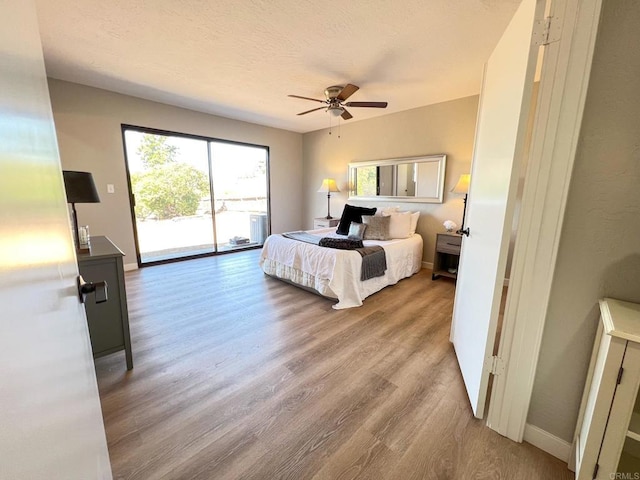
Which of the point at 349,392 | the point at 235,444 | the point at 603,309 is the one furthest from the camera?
the point at 349,392

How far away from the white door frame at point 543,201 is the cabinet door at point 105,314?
225 cm

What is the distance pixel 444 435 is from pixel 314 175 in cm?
515

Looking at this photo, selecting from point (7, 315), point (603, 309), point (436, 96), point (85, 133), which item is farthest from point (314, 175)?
point (7, 315)

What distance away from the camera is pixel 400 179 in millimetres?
4383

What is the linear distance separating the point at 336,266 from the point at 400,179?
7.73ft

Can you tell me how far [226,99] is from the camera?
3766 mm

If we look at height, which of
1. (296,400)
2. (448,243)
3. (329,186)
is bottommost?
(296,400)

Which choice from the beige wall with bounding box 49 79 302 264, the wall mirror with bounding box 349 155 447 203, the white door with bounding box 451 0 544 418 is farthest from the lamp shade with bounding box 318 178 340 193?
the white door with bounding box 451 0 544 418

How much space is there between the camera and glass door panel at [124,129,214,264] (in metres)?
4.05

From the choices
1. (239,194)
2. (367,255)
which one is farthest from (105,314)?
(239,194)

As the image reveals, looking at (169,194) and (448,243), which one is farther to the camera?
(169,194)

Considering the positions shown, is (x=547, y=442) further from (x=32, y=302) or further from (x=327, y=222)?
(x=327, y=222)

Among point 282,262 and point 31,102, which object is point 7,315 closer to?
point 31,102

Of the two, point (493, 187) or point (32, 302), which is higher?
point (493, 187)
